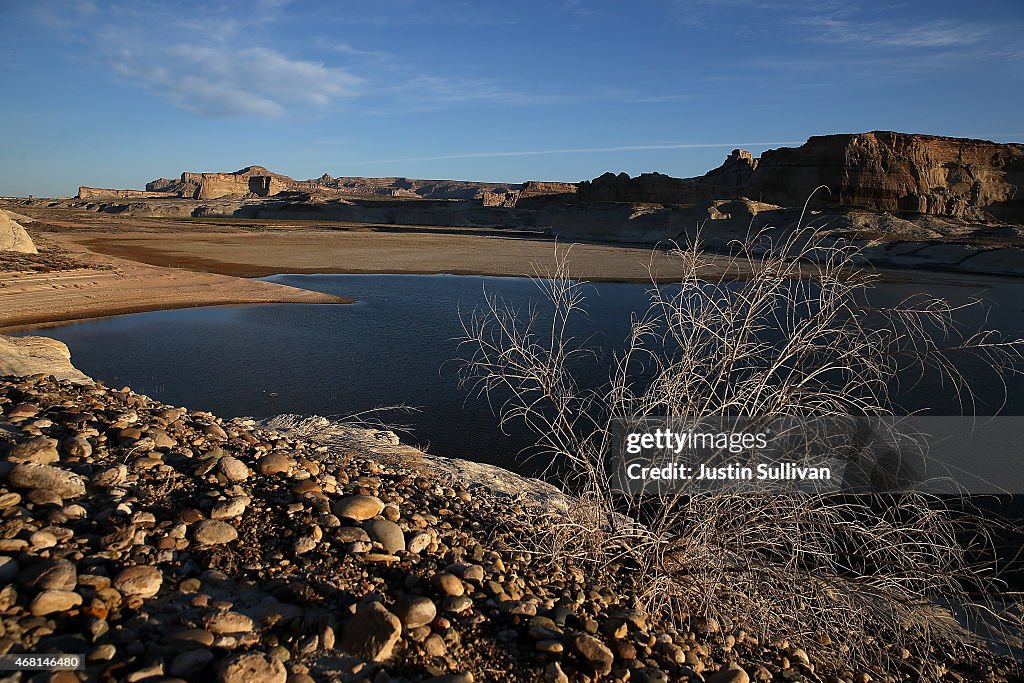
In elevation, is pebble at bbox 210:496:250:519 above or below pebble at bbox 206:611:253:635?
above

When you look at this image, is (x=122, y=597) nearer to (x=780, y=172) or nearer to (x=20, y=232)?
(x=20, y=232)

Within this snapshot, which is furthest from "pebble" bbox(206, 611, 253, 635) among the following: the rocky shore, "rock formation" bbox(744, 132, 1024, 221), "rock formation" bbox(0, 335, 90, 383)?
"rock formation" bbox(744, 132, 1024, 221)

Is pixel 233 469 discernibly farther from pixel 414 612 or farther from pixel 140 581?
pixel 414 612

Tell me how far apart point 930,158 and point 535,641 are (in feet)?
193

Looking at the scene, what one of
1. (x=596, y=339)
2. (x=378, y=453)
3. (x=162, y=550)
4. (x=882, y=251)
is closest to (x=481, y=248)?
(x=882, y=251)

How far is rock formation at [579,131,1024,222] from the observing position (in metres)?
46.3

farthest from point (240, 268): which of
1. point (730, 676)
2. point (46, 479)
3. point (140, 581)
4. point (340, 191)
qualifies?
point (340, 191)

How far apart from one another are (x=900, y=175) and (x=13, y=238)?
5068 centimetres

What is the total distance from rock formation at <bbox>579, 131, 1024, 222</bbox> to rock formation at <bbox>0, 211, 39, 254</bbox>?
4183 centimetres

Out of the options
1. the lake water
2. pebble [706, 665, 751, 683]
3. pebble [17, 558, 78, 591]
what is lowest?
the lake water

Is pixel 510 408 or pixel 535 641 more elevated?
pixel 535 641

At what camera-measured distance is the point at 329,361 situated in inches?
406

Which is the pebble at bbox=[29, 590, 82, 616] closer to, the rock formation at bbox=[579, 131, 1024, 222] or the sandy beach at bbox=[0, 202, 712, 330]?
the sandy beach at bbox=[0, 202, 712, 330]

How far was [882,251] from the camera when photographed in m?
33.4
